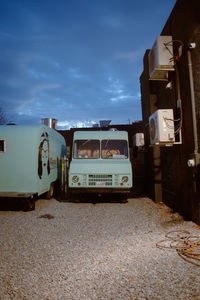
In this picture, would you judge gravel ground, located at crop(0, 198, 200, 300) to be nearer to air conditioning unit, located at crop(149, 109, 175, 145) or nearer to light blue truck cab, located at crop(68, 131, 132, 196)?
light blue truck cab, located at crop(68, 131, 132, 196)

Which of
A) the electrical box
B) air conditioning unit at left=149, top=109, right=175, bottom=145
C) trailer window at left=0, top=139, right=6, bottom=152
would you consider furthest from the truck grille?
trailer window at left=0, top=139, right=6, bottom=152

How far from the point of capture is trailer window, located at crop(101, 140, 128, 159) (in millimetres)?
7559

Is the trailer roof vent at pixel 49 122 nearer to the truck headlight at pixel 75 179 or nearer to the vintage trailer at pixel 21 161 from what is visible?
the vintage trailer at pixel 21 161

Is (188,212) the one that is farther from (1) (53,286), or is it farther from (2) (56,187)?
(2) (56,187)

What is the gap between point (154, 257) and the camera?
126 inches

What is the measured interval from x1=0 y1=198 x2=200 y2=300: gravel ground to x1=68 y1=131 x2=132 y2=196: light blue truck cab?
1195mm

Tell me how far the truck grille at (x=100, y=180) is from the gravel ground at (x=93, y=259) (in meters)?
1.23

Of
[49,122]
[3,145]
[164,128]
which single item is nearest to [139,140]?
[164,128]

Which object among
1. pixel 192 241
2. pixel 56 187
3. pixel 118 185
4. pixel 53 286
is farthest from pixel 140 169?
pixel 53 286

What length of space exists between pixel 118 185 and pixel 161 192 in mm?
1768

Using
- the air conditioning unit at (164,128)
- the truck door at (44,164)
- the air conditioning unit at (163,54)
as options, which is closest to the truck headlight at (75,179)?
the truck door at (44,164)

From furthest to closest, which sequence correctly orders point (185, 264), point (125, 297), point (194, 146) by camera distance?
point (194, 146)
point (185, 264)
point (125, 297)

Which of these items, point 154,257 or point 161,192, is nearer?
point 154,257

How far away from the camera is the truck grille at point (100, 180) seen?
674cm
